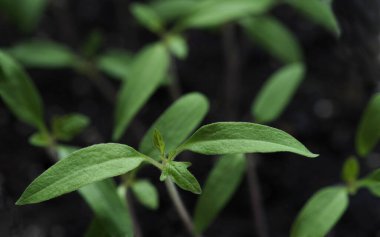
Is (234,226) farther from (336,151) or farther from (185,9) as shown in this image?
(185,9)

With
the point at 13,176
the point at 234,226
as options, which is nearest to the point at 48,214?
the point at 13,176

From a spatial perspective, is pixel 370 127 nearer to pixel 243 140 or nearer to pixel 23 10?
pixel 243 140

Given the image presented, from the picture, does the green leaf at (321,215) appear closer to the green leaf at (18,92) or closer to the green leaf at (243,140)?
the green leaf at (243,140)

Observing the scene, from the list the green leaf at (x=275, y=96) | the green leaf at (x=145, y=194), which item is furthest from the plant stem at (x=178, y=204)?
the green leaf at (x=275, y=96)

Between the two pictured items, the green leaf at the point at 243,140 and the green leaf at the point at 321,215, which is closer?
the green leaf at the point at 243,140

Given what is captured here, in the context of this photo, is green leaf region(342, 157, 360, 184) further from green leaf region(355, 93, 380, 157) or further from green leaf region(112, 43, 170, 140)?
green leaf region(112, 43, 170, 140)
